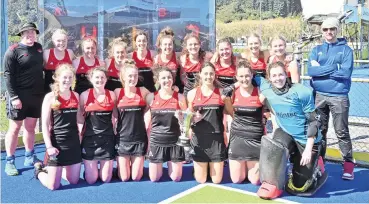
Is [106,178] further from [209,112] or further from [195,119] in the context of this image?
[209,112]

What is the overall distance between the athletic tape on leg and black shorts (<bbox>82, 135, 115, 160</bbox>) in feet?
6.08

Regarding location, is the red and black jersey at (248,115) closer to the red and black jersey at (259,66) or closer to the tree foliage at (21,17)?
the red and black jersey at (259,66)

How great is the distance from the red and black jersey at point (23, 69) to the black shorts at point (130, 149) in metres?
1.43

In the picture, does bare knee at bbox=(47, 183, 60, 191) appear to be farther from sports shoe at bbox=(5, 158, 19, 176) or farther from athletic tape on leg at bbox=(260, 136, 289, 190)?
athletic tape on leg at bbox=(260, 136, 289, 190)

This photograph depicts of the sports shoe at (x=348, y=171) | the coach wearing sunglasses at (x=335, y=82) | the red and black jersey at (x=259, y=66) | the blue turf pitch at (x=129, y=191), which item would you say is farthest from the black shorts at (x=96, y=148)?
the sports shoe at (x=348, y=171)

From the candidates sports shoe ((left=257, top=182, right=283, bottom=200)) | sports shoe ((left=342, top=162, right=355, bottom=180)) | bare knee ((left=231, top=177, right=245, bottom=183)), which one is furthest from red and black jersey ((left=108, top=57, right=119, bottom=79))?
sports shoe ((left=342, top=162, right=355, bottom=180))

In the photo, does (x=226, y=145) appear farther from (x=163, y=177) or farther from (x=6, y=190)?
(x=6, y=190)

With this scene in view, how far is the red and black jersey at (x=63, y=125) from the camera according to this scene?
4.83 meters

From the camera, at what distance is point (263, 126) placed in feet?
16.7

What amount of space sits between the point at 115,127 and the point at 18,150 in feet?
7.84

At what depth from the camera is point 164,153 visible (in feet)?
16.8

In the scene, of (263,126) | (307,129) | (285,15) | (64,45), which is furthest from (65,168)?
(285,15)

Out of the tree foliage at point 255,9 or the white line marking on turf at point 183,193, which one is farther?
the tree foliage at point 255,9

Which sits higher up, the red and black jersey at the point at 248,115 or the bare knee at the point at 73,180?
the red and black jersey at the point at 248,115
